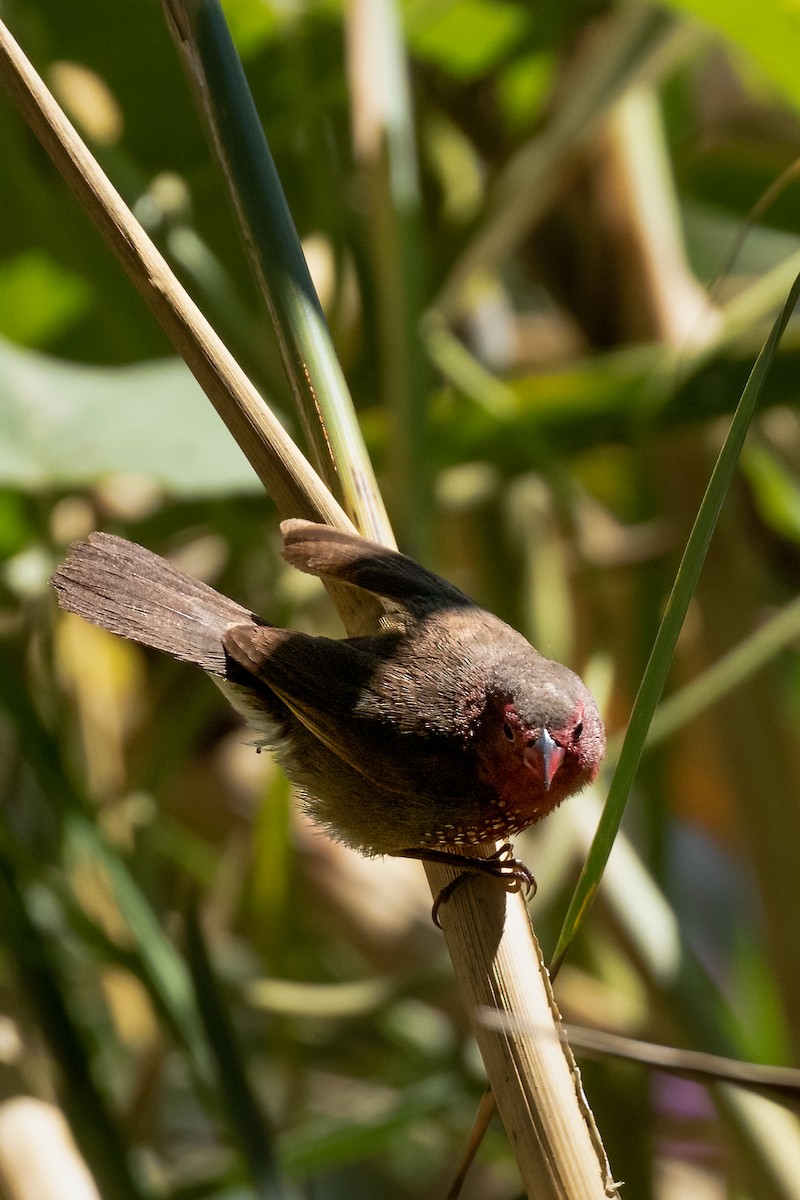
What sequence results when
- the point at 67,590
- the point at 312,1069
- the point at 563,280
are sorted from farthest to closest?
the point at 312,1069 < the point at 563,280 < the point at 67,590

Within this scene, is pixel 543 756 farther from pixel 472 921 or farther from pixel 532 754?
pixel 472 921

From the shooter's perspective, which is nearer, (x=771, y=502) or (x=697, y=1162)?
(x=771, y=502)

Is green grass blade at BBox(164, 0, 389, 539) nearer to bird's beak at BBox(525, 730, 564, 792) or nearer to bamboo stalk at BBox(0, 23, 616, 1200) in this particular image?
bamboo stalk at BBox(0, 23, 616, 1200)

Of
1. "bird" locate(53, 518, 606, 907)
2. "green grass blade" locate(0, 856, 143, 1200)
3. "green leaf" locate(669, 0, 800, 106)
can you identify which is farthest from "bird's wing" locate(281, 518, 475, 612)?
"green leaf" locate(669, 0, 800, 106)

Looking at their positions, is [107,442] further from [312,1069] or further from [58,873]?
[312,1069]

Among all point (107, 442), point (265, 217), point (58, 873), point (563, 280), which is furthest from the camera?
point (563, 280)

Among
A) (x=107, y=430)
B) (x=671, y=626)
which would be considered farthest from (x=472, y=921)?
(x=107, y=430)

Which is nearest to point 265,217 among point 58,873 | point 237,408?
point 237,408
